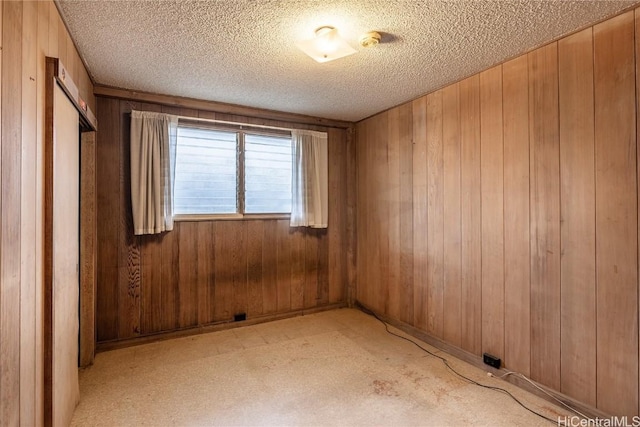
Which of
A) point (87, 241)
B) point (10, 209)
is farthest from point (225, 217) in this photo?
point (10, 209)

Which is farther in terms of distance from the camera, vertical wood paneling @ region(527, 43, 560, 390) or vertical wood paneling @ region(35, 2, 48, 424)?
vertical wood paneling @ region(527, 43, 560, 390)

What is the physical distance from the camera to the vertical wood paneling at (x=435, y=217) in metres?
3.00

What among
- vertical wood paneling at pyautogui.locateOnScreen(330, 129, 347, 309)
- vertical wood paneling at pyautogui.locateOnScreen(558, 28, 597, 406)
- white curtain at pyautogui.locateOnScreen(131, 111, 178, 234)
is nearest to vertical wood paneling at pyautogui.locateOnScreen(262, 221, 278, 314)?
vertical wood paneling at pyautogui.locateOnScreen(330, 129, 347, 309)

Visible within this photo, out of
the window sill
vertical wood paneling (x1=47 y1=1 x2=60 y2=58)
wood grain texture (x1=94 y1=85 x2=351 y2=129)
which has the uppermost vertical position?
wood grain texture (x1=94 y1=85 x2=351 y2=129)

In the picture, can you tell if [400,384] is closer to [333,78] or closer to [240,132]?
[333,78]

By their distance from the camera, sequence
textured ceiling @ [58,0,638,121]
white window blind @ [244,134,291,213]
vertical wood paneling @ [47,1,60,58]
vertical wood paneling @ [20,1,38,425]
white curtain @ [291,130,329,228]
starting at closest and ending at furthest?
1. vertical wood paneling @ [20,1,38,425]
2. vertical wood paneling @ [47,1,60,58]
3. textured ceiling @ [58,0,638,121]
4. white window blind @ [244,134,291,213]
5. white curtain @ [291,130,329,228]

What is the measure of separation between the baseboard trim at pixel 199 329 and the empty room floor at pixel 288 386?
0.26 ft

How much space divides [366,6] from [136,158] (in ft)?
7.72

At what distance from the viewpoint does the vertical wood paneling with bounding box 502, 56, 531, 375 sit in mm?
2326

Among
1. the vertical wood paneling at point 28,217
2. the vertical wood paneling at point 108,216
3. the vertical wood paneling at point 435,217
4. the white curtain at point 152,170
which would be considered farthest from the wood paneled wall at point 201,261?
the vertical wood paneling at point 28,217

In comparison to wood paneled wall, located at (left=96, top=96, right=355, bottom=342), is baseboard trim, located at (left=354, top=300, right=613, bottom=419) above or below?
below

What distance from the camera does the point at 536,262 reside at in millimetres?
2273

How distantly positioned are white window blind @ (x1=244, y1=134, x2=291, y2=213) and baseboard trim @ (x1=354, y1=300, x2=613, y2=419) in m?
1.68

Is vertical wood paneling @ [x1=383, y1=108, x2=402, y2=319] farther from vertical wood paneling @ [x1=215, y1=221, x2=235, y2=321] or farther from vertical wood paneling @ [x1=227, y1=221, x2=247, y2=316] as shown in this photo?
vertical wood paneling @ [x1=215, y1=221, x2=235, y2=321]
